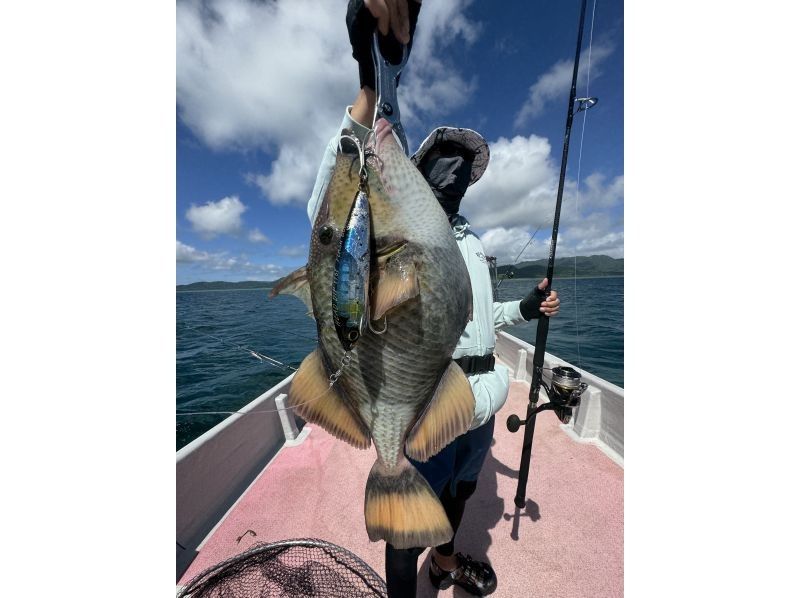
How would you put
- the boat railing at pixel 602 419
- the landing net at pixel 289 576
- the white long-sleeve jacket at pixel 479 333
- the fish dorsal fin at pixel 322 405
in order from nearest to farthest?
the fish dorsal fin at pixel 322 405, the white long-sleeve jacket at pixel 479 333, the landing net at pixel 289 576, the boat railing at pixel 602 419

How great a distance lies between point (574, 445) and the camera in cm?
477

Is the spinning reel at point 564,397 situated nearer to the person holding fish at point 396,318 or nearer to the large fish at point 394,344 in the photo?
the person holding fish at point 396,318

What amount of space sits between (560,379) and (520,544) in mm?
1679

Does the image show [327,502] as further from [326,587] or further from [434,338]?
[434,338]

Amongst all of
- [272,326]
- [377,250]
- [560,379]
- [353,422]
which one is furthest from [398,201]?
[272,326]

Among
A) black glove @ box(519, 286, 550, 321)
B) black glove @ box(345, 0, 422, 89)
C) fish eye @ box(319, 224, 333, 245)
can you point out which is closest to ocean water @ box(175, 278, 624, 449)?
black glove @ box(519, 286, 550, 321)

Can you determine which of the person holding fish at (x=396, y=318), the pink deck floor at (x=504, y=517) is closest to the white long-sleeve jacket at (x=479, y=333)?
the person holding fish at (x=396, y=318)

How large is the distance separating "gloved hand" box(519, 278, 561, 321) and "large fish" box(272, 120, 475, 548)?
1.24m

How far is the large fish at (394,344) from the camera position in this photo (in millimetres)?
1478

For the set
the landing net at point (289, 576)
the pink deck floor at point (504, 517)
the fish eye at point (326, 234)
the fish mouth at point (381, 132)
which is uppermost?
→ the fish mouth at point (381, 132)

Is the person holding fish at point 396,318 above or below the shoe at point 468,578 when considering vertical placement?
above

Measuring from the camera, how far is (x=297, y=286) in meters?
1.63

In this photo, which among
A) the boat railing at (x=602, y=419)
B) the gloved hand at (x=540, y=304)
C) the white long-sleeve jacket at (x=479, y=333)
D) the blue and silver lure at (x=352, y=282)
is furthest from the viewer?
the boat railing at (x=602, y=419)

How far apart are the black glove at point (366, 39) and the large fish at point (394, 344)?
0.25 meters
